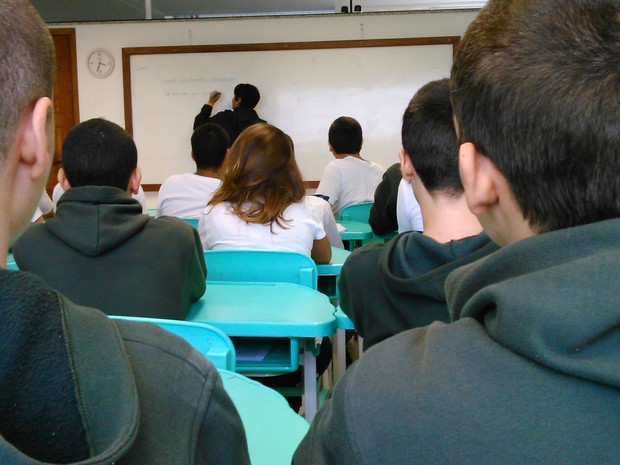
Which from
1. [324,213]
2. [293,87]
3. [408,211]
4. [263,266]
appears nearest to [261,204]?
[263,266]

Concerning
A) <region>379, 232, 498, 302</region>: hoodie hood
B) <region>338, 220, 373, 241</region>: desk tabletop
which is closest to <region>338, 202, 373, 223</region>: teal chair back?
<region>338, 220, 373, 241</region>: desk tabletop

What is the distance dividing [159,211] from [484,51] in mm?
3113

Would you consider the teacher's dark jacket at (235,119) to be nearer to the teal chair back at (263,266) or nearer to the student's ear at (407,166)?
the teal chair back at (263,266)

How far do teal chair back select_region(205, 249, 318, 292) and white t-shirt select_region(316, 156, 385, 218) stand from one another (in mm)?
2400

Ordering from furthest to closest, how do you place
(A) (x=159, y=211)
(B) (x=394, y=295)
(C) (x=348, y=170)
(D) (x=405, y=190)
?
(C) (x=348, y=170) < (A) (x=159, y=211) < (D) (x=405, y=190) < (B) (x=394, y=295)

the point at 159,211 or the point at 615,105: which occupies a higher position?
the point at 615,105

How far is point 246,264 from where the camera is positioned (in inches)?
93.0

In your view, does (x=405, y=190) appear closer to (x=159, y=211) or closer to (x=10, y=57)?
(x=159, y=211)

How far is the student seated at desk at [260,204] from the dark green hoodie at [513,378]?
1.92m

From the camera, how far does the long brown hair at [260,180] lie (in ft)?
8.43

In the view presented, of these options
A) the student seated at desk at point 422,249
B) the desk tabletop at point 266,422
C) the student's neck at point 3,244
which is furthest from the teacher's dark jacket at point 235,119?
the student's neck at point 3,244

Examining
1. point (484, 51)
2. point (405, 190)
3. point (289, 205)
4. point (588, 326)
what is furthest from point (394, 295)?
point (405, 190)

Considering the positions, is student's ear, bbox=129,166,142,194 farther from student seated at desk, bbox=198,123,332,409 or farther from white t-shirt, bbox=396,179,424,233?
white t-shirt, bbox=396,179,424,233

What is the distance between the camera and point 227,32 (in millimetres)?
6004
